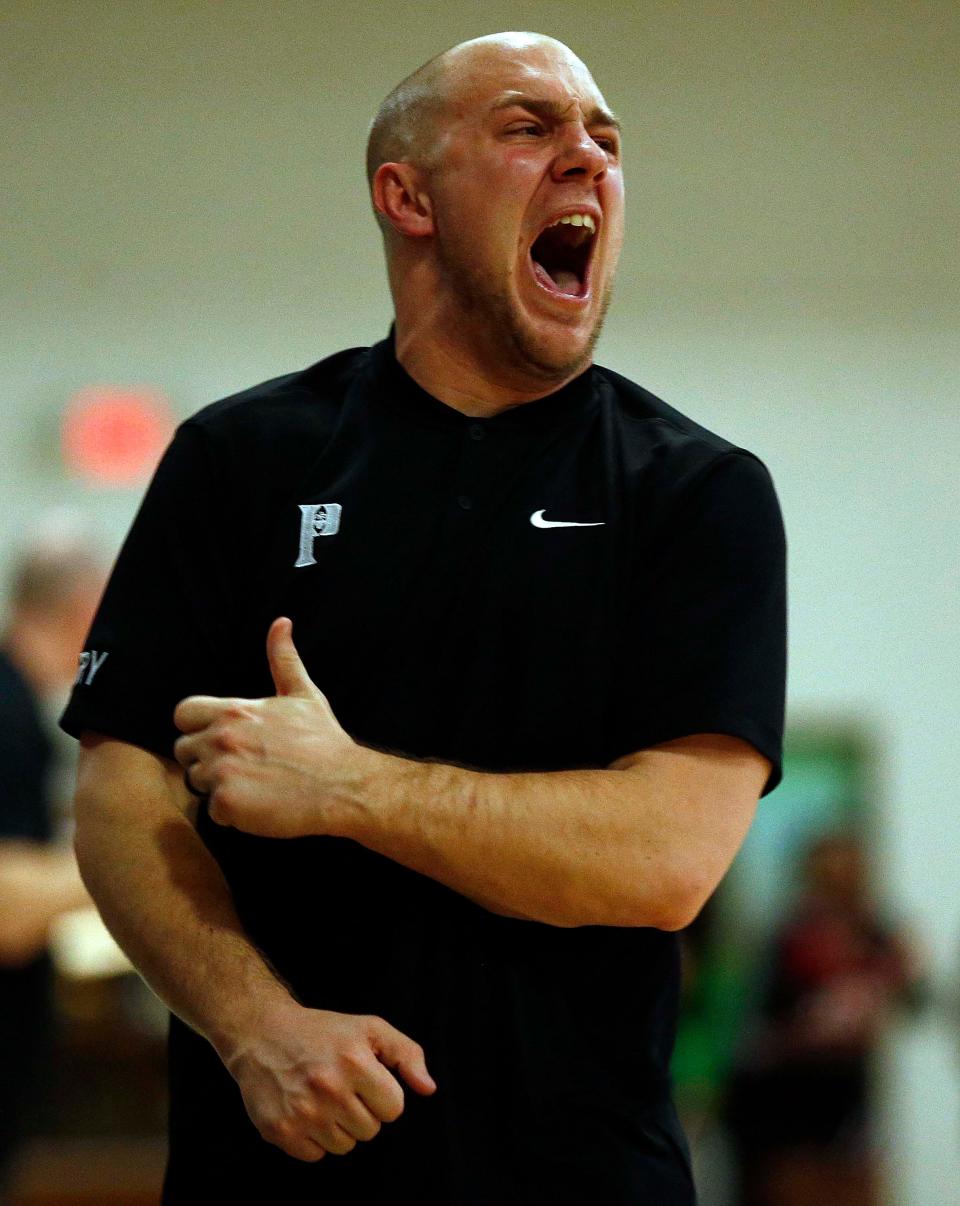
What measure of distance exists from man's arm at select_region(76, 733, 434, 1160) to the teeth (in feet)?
2.66

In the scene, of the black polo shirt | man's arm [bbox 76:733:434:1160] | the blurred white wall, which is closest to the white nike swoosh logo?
the black polo shirt

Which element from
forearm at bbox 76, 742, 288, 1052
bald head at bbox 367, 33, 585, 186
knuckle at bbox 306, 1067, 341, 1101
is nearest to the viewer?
knuckle at bbox 306, 1067, 341, 1101

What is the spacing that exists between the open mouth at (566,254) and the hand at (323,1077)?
897mm

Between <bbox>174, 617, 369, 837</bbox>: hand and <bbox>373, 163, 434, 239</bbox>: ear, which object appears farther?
<bbox>373, 163, 434, 239</bbox>: ear

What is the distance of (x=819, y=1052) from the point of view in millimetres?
6637

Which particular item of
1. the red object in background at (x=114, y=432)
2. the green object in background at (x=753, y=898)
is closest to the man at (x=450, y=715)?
the green object in background at (x=753, y=898)

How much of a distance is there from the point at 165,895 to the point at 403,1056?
343 mm

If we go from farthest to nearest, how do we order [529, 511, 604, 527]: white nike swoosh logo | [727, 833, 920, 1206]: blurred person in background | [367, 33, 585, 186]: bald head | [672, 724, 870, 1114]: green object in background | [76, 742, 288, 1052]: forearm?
[672, 724, 870, 1114]: green object in background < [727, 833, 920, 1206]: blurred person in background < [367, 33, 585, 186]: bald head < [529, 511, 604, 527]: white nike swoosh logo < [76, 742, 288, 1052]: forearm

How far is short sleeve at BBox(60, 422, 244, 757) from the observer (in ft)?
6.38

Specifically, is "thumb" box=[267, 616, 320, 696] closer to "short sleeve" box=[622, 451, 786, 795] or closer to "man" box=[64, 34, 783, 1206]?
"man" box=[64, 34, 783, 1206]

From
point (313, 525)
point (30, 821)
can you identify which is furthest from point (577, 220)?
point (30, 821)

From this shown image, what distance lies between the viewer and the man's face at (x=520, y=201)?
1970mm

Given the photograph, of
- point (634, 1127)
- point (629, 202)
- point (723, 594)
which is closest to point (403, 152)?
point (723, 594)

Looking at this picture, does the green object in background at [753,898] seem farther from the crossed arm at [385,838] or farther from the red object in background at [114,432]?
the crossed arm at [385,838]
